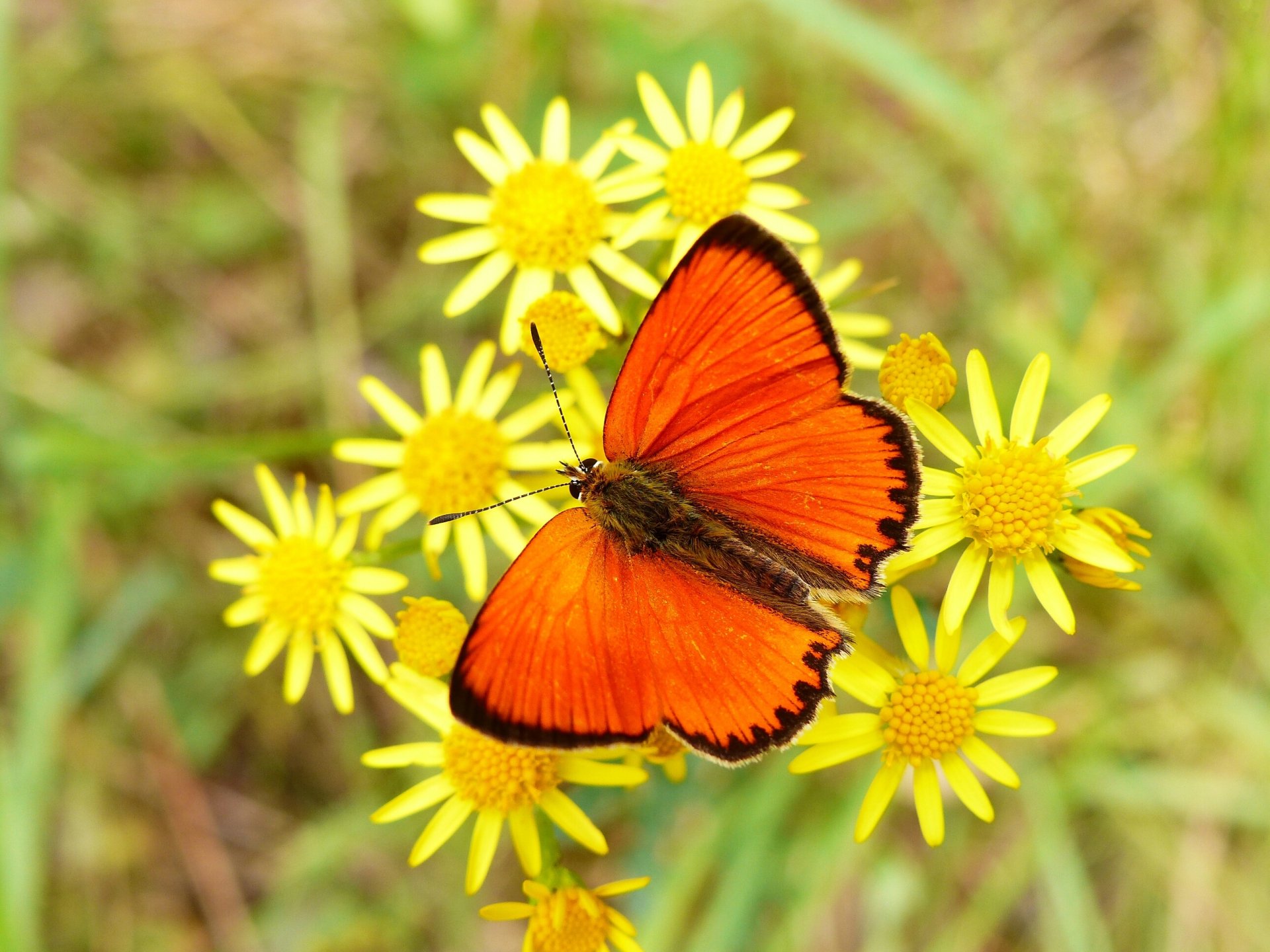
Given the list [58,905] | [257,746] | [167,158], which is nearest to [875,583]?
[257,746]

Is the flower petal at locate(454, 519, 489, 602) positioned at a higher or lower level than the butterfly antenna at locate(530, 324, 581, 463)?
lower

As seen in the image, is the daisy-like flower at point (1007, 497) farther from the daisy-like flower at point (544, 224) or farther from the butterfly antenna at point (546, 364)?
the daisy-like flower at point (544, 224)

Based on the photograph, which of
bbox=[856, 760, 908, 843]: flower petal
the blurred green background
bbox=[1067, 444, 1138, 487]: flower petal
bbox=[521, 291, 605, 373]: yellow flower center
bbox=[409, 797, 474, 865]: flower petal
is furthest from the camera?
the blurred green background

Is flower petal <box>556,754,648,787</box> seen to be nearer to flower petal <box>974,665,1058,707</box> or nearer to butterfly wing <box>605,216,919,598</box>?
butterfly wing <box>605,216,919,598</box>

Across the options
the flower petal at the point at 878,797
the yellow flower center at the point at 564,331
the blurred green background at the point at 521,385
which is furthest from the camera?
the blurred green background at the point at 521,385

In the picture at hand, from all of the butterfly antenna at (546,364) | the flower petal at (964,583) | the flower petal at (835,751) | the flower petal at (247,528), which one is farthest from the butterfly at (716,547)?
the flower petal at (247,528)

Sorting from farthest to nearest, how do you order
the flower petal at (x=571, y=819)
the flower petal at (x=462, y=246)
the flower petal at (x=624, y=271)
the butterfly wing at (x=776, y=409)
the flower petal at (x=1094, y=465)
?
the flower petal at (x=462, y=246) < the flower petal at (x=624, y=271) < the flower petal at (x=571, y=819) < the flower petal at (x=1094, y=465) < the butterfly wing at (x=776, y=409)

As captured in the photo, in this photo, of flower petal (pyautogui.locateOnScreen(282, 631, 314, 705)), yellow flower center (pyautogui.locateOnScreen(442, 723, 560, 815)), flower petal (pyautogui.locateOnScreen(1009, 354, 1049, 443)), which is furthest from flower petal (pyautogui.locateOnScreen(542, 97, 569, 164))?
yellow flower center (pyautogui.locateOnScreen(442, 723, 560, 815))

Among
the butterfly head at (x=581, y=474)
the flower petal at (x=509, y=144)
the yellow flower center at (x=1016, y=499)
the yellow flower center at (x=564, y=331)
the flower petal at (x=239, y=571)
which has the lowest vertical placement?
the yellow flower center at (x=1016, y=499)
